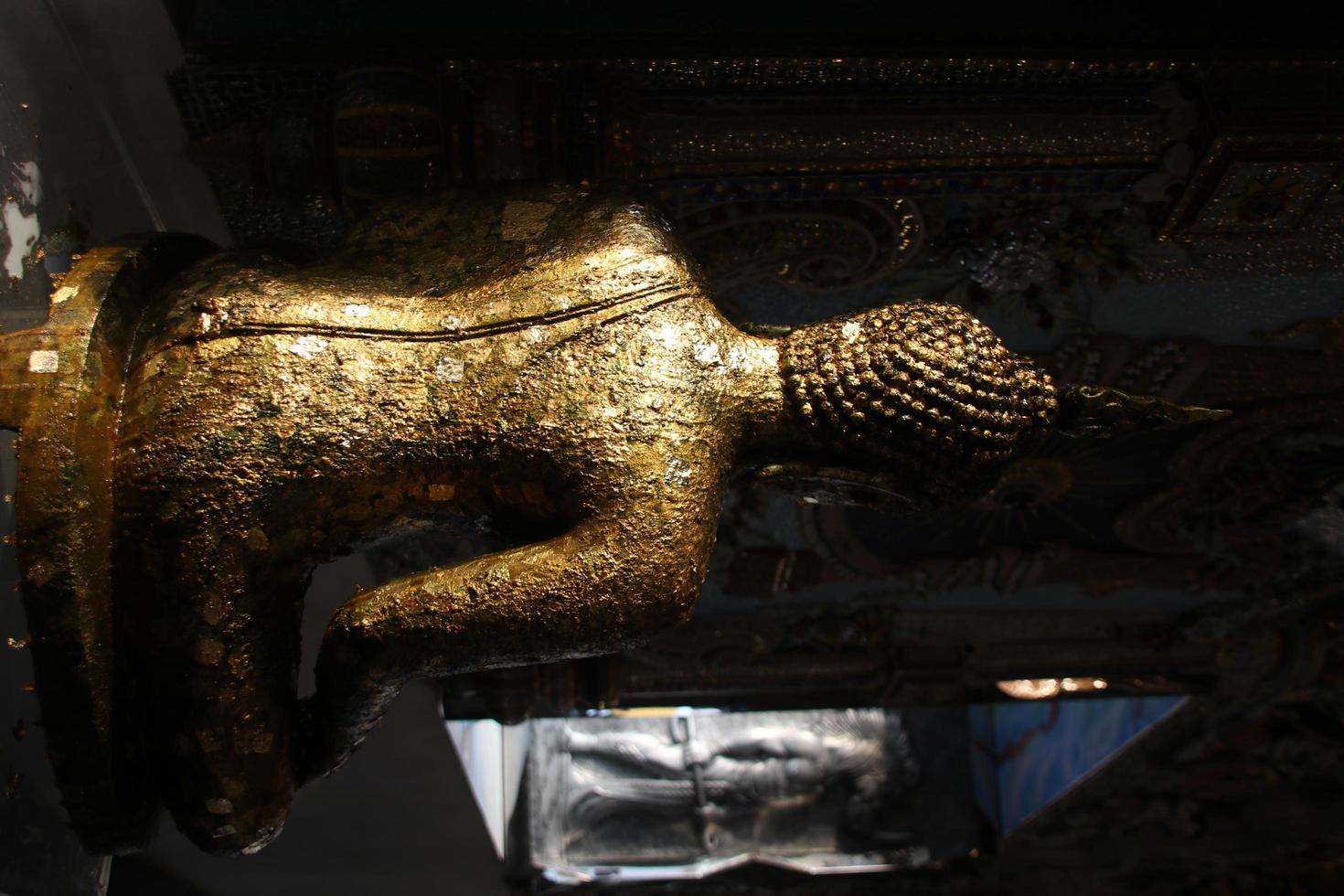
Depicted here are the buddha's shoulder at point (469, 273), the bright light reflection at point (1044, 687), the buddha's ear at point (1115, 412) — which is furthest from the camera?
the bright light reflection at point (1044, 687)

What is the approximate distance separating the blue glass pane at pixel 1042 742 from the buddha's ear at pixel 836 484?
2.20 metres

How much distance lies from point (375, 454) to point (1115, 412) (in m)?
1.08

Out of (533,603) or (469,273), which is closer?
(533,603)

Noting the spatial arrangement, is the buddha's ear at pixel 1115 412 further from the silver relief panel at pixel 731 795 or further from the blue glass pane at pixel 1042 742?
the silver relief panel at pixel 731 795

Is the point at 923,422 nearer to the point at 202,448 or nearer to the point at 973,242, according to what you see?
the point at 973,242

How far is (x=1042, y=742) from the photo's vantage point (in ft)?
14.8

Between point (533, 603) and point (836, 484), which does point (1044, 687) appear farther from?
point (533, 603)

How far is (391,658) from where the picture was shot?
157 centimetres

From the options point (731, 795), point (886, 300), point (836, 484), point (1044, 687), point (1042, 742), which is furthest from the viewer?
point (731, 795)

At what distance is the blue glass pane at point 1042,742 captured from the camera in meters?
4.04

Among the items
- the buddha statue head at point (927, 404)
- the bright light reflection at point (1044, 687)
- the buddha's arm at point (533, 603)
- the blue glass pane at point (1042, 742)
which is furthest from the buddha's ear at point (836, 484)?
the blue glass pane at point (1042, 742)

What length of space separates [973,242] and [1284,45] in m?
0.62

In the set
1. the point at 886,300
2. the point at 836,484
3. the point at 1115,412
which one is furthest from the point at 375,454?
the point at 886,300

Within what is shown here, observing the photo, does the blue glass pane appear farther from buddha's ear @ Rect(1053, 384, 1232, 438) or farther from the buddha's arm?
the buddha's arm
